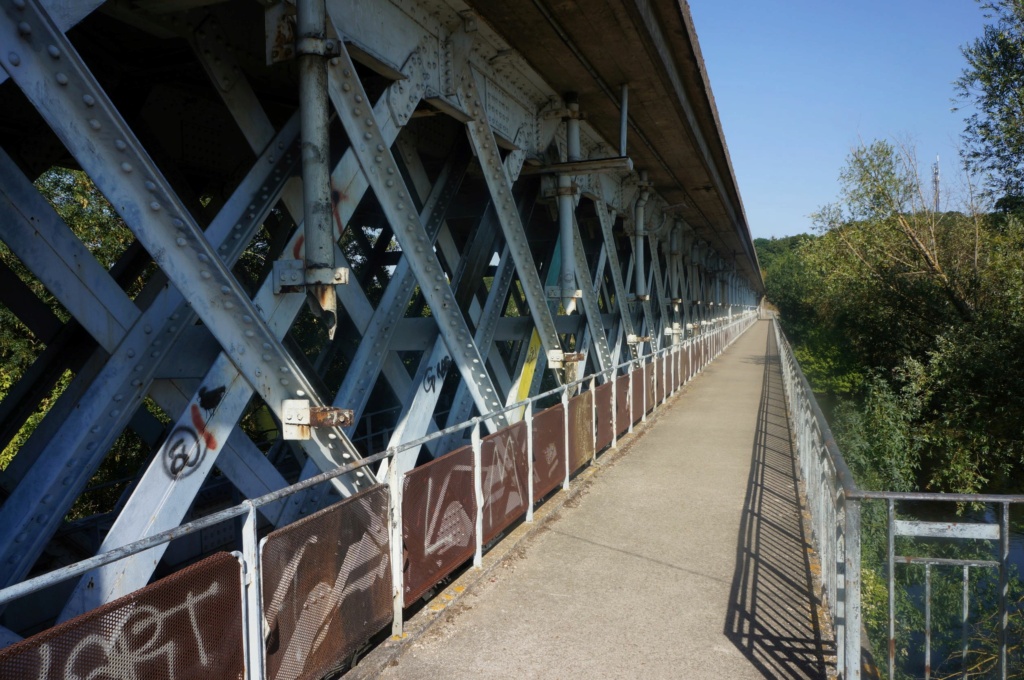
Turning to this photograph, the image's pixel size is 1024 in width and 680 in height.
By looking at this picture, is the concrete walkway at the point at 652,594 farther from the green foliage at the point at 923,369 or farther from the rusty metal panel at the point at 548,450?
the green foliage at the point at 923,369

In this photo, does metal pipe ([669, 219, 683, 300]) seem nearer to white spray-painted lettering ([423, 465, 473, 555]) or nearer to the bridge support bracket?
white spray-painted lettering ([423, 465, 473, 555])

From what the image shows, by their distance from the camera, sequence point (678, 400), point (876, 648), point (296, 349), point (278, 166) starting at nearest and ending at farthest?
point (278, 166) < point (296, 349) < point (876, 648) < point (678, 400)

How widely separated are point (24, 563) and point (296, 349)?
324 cm

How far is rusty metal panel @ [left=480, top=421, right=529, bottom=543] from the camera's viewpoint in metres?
5.64

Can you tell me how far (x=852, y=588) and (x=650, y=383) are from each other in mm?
9952

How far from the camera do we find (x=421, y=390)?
5859 mm

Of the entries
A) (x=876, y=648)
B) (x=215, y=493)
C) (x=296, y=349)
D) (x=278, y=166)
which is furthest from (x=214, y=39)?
(x=876, y=648)

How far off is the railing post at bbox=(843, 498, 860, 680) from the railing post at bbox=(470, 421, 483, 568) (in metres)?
2.56

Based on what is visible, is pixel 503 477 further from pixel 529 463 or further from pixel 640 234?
pixel 640 234

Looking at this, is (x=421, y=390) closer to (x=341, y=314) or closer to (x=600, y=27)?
(x=600, y=27)

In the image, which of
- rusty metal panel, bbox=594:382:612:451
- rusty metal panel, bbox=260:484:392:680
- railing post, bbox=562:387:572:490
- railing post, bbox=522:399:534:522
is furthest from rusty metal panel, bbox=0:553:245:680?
rusty metal panel, bbox=594:382:612:451

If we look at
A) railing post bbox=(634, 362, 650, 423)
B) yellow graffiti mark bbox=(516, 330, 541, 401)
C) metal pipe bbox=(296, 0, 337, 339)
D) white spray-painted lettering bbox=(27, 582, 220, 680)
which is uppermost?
metal pipe bbox=(296, 0, 337, 339)

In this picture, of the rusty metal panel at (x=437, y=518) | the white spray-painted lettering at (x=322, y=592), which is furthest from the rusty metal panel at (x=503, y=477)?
the white spray-painted lettering at (x=322, y=592)

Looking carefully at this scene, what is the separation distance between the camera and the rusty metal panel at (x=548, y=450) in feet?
22.8
